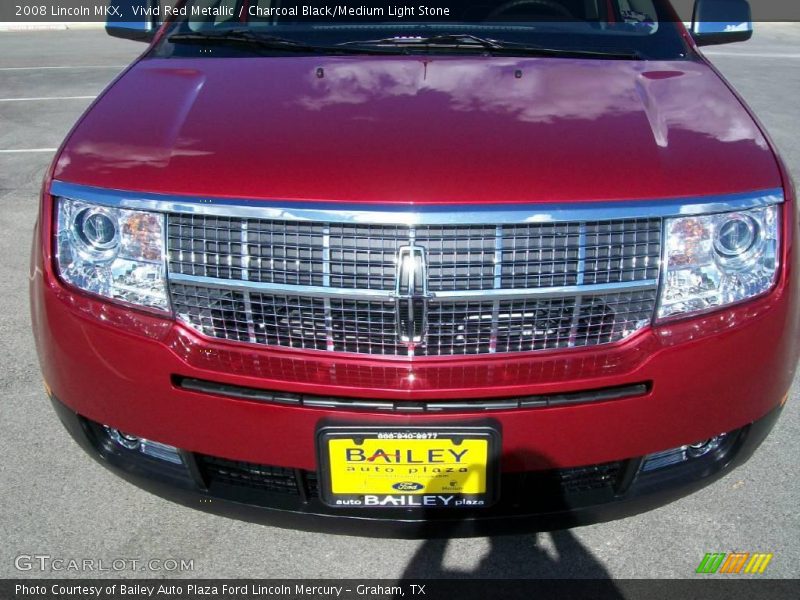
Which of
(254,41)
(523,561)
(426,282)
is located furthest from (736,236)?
(254,41)

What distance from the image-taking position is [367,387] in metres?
1.87

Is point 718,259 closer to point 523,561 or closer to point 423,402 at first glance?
point 423,402

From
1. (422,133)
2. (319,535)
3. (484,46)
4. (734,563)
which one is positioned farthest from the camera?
(484,46)

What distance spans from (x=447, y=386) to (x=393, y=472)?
25cm

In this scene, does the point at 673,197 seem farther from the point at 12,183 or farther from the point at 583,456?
the point at 12,183

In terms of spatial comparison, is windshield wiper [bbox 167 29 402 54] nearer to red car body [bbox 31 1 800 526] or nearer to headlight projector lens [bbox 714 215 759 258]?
red car body [bbox 31 1 800 526]

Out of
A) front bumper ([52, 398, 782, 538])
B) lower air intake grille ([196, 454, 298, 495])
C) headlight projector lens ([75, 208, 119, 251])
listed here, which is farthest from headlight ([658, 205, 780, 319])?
headlight projector lens ([75, 208, 119, 251])

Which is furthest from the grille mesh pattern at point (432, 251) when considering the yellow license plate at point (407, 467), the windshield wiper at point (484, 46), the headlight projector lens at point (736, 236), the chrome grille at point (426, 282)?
the windshield wiper at point (484, 46)

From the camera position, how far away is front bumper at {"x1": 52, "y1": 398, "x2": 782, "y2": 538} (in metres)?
2.04

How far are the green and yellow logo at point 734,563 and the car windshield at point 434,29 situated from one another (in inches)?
62.5

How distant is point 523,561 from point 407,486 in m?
0.56

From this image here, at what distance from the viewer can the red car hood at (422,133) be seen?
1.88 m

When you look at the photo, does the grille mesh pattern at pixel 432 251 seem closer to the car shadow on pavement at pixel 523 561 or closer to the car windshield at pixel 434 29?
the car shadow on pavement at pixel 523 561

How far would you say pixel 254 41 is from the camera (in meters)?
2.83
